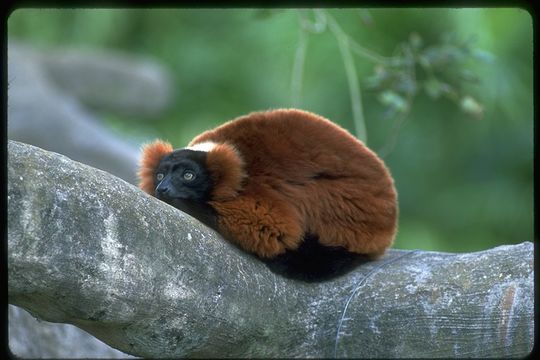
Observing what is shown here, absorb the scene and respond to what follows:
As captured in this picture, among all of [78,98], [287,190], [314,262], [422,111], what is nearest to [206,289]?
[314,262]

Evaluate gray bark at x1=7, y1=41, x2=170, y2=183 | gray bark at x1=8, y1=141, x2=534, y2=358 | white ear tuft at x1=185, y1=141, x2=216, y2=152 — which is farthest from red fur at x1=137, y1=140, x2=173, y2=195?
gray bark at x1=7, y1=41, x2=170, y2=183

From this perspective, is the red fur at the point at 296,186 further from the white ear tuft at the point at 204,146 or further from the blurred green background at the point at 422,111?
the blurred green background at the point at 422,111

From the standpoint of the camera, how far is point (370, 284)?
347 cm

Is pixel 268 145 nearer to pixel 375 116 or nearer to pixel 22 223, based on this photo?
pixel 22 223

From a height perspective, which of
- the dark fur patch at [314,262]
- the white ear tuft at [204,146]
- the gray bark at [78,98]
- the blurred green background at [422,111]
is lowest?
the blurred green background at [422,111]

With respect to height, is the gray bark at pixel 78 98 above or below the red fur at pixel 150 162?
below

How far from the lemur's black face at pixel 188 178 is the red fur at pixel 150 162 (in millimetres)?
167

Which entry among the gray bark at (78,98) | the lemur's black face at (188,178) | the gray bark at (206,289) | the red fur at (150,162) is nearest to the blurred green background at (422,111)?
the gray bark at (78,98)

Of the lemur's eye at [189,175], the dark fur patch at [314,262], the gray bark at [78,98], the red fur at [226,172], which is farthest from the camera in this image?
the gray bark at [78,98]

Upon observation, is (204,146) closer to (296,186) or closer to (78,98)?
(296,186)

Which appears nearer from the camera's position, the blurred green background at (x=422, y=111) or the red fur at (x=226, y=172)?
the red fur at (x=226, y=172)

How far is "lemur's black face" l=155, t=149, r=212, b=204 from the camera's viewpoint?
12.2ft

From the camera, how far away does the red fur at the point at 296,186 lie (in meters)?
3.53

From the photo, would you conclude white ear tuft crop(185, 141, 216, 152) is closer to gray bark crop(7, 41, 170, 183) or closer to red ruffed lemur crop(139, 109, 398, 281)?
red ruffed lemur crop(139, 109, 398, 281)
